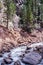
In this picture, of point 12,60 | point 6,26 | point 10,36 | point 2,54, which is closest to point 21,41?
point 10,36

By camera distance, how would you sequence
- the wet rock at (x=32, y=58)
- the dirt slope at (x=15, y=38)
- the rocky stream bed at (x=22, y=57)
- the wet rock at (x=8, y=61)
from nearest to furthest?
the wet rock at (x=32, y=58) < the rocky stream bed at (x=22, y=57) < the wet rock at (x=8, y=61) < the dirt slope at (x=15, y=38)

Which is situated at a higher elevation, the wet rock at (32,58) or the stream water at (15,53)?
the wet rock at (32,58)

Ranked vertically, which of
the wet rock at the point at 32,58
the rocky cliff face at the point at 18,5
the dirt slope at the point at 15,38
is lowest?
the dirt slope at the point at 15,38

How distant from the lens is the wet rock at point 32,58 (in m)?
42.0

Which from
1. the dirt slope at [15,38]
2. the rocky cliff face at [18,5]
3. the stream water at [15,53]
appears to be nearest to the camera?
the stream water at [15,53]

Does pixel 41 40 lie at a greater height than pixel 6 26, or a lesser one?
lesser

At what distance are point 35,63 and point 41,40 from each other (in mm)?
22230

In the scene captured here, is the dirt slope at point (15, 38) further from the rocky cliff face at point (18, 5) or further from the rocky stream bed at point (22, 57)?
the rocky cliff face at point (18, 5)

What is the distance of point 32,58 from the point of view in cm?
4306

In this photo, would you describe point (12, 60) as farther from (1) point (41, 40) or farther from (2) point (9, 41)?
(1) point (41, 40)

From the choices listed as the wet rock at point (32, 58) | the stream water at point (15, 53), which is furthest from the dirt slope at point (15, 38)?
the wet rock at point (32, 58)

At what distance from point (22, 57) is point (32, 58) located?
3099 mm

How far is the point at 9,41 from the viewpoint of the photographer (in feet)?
185

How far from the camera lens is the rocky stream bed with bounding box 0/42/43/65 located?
4212cm
